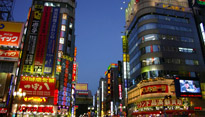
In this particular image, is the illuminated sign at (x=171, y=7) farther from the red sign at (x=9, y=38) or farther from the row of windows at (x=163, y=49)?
the red sign at (x=9, y=38)

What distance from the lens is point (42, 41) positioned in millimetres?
43094

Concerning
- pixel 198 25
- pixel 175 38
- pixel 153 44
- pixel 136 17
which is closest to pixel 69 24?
pixel 136 17

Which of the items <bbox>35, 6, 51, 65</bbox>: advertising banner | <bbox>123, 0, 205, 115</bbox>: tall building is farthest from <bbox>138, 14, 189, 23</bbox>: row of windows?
<bbox>35, 6, 51, 65</bbox>: advertising banner

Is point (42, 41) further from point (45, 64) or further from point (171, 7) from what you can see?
point (171, 7)

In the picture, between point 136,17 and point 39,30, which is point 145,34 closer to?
point 136,17

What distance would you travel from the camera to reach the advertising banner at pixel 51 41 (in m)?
41.6

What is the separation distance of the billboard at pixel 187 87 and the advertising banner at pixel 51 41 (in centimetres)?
3092

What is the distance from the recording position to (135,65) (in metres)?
55.7

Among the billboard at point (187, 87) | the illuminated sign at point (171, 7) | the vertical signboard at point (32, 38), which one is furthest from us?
the illuminated sign at point (171, 7)

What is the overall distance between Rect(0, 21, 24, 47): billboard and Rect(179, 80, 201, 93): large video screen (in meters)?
38.9

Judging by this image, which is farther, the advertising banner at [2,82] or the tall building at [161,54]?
the tall building at [161,54]

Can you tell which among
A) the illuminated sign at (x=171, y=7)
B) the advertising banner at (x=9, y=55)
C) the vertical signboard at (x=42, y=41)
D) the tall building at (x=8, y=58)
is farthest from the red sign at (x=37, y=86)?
the illuminated sign at (x=171, y=7)

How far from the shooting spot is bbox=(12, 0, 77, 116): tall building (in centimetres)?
3700

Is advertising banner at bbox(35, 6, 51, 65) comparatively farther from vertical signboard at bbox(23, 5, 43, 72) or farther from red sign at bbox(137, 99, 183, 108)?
red sign at bbox(137, 99, 183, 108)
